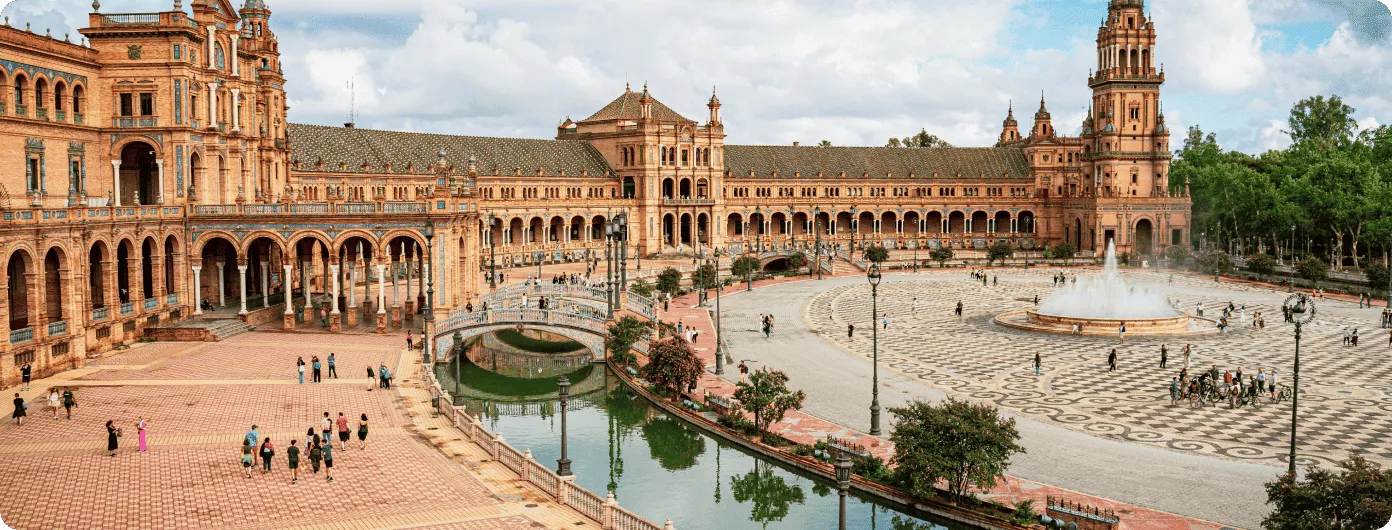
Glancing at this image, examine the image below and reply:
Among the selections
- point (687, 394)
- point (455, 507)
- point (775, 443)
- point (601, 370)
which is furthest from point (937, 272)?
point (455, 507)

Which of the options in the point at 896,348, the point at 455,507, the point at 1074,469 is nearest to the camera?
the point at 455,507

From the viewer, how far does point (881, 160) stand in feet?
423

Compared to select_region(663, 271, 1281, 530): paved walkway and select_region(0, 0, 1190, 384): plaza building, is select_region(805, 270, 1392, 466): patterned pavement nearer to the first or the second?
select_region(663, 271, 1281, 530): paved walkway

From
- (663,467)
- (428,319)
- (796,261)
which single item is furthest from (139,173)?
(796,261)

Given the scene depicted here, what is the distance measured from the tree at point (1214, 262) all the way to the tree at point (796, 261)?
32914mm

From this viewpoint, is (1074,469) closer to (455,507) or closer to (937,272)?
(455,507)

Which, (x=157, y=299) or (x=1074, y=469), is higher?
(x=157, y=299)

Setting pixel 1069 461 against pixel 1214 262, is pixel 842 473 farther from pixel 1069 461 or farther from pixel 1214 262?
pixel 1214 262

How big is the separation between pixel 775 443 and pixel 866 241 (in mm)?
89606

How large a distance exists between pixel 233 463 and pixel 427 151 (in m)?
72.8

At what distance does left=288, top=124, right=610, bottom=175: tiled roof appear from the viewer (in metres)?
90.6

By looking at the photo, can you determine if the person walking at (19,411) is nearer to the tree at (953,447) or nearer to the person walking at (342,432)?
the person walking at (342,432)

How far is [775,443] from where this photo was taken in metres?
36.8

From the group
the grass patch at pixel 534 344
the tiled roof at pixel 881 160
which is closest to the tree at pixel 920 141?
the tiled roof at pixel 881 160
